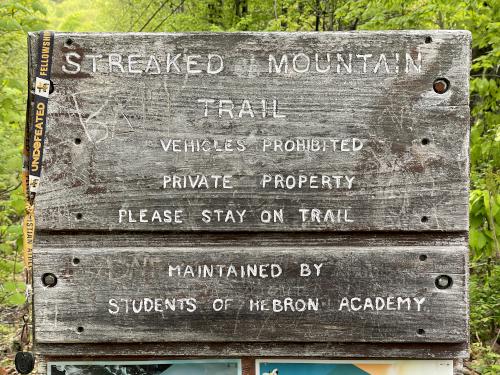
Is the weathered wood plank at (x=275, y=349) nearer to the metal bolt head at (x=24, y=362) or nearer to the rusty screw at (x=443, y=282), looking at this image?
the metal bolt head at (x=24, y=362)

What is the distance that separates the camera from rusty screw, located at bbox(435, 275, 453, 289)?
2182 mm

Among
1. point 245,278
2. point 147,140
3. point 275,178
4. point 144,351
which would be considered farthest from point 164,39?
point 144,351

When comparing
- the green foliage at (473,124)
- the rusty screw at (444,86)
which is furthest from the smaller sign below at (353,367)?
the green foliage at (473,124)

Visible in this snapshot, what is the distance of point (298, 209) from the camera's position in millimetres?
2158

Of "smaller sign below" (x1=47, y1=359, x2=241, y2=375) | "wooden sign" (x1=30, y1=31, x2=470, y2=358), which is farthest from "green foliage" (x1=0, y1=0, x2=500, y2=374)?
"smaller sign below" (x1=47, y1=359, x2=241, y2=375)

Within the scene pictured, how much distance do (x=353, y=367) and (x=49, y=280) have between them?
1209mm

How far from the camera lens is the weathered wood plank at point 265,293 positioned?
2176 mm

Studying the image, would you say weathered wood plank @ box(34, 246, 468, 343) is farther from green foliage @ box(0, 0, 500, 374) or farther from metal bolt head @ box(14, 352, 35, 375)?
green foliage @ box(0, 0, 500, 374)

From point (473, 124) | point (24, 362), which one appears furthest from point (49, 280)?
point (473, 124)

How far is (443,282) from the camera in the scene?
218 centimetres

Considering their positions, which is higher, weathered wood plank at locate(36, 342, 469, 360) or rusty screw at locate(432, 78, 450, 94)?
rusty screw at locate(432, 78, 450, 94)

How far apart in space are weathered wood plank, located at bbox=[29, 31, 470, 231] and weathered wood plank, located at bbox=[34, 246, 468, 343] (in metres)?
0.12

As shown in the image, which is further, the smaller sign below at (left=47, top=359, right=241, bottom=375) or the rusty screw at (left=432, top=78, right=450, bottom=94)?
the smaller sign below at (left=47, top=359, right=241, bottom=375)

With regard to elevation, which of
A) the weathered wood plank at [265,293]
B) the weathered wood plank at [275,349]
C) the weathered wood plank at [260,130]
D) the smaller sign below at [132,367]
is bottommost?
the smaller sign below at [132,367]
